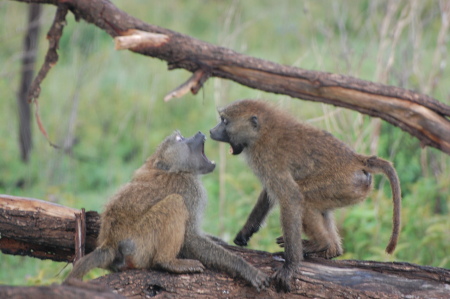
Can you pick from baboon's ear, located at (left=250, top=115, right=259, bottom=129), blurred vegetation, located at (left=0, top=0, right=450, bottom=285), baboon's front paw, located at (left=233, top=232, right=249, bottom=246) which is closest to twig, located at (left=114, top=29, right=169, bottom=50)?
blurred vegetation, located at (left=0, top=0, right=450, bottom=285)

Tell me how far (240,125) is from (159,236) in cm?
119

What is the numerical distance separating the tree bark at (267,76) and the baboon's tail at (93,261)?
177cm

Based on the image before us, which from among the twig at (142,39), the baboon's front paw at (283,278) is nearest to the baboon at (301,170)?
the baboon's front paw at (283,278)

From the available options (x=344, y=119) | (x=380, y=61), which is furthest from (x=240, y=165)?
(x=380, y=61)

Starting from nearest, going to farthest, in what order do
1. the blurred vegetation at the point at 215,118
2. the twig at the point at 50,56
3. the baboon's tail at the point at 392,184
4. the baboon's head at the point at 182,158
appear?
the baboon's tail at the point at 392,184 → the baboon's head at the point at 182,158 → the twig at the point at 50,56 → the blurred vegetation at the point at 215,118

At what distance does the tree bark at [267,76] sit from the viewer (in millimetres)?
4980

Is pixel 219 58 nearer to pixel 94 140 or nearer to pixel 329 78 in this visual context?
pixel 329 78

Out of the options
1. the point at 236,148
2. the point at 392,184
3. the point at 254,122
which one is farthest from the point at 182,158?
the point at 392,184

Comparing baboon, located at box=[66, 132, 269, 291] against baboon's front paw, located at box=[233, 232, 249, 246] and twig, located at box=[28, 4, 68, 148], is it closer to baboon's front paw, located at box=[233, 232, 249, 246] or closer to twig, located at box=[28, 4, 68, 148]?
baboon's front paw, located at box=[233, 232, 249, 246]

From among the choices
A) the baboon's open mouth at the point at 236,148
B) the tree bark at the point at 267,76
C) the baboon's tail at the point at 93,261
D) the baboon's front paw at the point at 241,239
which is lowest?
the baboon's tail at the point at 93,261

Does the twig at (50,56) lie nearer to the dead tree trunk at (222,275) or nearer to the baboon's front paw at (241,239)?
the dead tree trunk at (222,275)

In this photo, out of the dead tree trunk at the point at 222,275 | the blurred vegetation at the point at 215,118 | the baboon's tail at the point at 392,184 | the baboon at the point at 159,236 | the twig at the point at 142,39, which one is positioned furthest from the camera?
the blurred vegetation at the point at 215,118

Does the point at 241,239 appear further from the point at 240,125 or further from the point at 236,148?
the point at 240,125

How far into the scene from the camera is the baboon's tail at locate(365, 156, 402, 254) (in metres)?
3.96
